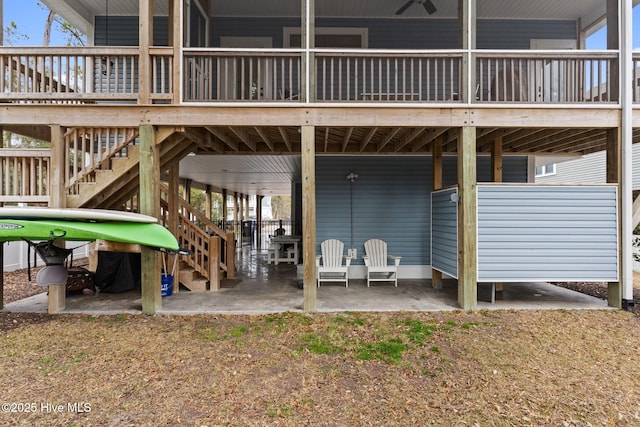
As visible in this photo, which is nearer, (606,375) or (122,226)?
(606,375)

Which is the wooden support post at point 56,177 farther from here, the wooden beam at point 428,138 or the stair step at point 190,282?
the wooden beam at point 428,138

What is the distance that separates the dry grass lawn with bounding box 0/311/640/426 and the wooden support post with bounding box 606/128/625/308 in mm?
378

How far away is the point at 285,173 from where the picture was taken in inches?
410

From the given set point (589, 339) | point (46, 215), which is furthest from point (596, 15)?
point (46, 215)

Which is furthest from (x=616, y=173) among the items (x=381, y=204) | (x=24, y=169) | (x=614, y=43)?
(x=24, y=169)

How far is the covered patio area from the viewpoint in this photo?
498 cm

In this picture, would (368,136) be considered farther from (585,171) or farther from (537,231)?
(585,171)

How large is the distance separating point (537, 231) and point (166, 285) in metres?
6.18

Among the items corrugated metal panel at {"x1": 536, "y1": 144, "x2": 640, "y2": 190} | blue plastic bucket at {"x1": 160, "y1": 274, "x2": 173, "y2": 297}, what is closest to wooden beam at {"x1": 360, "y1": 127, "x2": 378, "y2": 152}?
blue plastic bucket at {"x1": 160, "y1": 274, "x2": 173, "y2": 297}

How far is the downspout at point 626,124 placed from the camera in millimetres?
4723

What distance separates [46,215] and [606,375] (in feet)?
20.3

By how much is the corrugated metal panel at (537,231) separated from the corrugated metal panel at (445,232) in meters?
0.46

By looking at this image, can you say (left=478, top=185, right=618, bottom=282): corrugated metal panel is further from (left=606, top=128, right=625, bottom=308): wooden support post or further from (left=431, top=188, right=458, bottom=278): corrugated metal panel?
(left=431, top=188, right=458, bottom=278): corrugated metal panel

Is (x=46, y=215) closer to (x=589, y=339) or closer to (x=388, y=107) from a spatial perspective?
(x=388, y=107)
